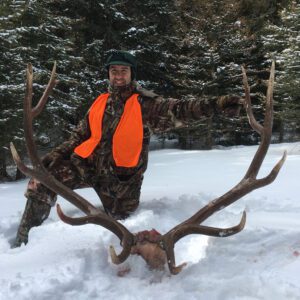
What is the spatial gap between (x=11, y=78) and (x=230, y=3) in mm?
11074

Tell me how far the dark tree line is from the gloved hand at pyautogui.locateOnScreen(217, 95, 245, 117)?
3.52 meters

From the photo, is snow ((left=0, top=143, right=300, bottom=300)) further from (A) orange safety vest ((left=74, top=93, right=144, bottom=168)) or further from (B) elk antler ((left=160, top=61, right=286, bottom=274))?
(A) orange safety vest ((left=74, top=93, right=144, bottom=168))

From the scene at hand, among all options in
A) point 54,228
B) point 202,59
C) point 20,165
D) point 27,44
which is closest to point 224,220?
point 54,228

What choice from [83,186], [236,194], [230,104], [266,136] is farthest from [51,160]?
[266,136]

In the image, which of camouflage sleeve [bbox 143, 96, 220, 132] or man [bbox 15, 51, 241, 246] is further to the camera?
man [bbox 15, 51, 241, 246]

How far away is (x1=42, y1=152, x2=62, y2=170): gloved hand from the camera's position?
3.79 metres

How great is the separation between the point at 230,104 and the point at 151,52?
34.0 ft

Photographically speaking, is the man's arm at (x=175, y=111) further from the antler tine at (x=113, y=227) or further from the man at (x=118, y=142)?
the antler tine at (x=113, y=227)

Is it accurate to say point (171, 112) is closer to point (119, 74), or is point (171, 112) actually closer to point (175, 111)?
point (175, 111)

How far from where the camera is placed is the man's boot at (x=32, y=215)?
3461mm

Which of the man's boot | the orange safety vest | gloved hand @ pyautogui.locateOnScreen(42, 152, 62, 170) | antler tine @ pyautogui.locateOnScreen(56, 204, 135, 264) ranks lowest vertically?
the man's boot

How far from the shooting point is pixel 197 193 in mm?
4547

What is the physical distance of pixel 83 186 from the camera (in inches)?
157

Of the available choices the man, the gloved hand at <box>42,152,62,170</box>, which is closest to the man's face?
the man
